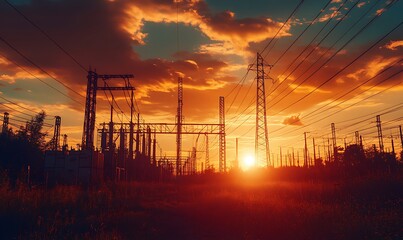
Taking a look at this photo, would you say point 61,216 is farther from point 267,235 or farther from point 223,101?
point 223,101

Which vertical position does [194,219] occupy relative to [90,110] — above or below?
below

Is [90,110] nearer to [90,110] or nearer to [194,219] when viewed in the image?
[90,110]

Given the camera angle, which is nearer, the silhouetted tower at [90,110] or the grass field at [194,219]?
the grass field at [194,219]

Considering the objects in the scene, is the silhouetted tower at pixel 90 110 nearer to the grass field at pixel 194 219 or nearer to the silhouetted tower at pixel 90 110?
the silhouetted tower at pixel 90 110

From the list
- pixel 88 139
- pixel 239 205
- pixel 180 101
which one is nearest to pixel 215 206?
pixel 239 205

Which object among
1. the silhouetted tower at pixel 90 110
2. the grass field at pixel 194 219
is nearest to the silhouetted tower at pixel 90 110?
the silhouetted tower at pixel 90 110

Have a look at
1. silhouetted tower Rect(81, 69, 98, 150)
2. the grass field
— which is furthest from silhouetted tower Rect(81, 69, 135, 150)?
the grass field

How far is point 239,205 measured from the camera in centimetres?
1831

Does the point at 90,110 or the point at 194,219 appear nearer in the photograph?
the point at 194,219

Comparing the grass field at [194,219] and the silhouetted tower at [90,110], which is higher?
the silhouetted tower at [90,110]

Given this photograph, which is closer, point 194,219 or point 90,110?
point 194,219

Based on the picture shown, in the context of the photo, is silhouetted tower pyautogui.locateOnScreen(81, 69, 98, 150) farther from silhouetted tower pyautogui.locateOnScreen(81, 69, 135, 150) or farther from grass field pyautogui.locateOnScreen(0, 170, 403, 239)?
grass field pyautogui.locateOnScreen(0, 170, 403, 239)

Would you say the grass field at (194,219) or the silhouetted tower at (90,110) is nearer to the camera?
the grass field at (194,219)

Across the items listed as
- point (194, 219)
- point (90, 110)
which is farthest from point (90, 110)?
point (194, 219)
